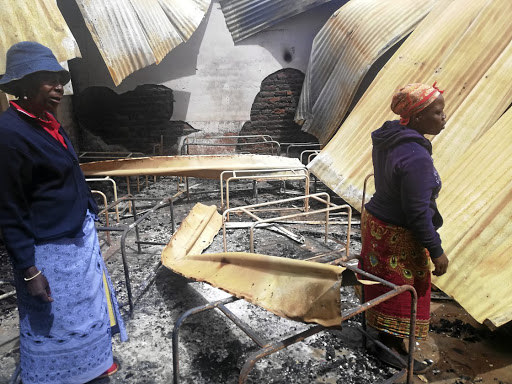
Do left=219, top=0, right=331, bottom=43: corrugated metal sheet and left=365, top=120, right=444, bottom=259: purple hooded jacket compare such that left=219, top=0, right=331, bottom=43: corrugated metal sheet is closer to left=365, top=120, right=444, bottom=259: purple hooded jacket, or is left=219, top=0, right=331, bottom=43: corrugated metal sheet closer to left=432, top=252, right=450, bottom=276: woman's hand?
left=365, top=120, right=444, bottom=259: purple hooded jacket

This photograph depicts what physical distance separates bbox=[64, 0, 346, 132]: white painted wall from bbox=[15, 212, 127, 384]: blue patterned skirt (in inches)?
230

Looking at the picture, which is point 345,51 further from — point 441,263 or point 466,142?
point 441,263

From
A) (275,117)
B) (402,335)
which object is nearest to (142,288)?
(402,335)

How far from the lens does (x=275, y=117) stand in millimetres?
7801

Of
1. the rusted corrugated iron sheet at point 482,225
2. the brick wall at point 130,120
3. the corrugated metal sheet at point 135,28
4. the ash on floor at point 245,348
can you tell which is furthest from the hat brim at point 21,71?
the brick wall at point 130,120

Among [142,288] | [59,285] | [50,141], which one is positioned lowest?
[142,288]

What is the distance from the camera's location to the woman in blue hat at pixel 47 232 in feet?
5.38

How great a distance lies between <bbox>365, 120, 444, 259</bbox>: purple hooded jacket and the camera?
75.7 inches

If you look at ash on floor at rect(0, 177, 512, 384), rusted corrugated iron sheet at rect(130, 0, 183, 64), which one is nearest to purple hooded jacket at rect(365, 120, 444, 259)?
ash on floor at rect(0, 177, 512, 384)

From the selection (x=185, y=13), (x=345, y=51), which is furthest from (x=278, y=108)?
(x=185, y=13)

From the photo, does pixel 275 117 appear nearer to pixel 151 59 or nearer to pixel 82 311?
pixel 151 59

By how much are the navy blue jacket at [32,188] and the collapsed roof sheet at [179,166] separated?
3679 mm

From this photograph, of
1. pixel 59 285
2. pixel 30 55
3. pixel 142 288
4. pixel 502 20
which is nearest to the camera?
pixel 30 55

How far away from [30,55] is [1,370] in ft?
Answer: 6.94
